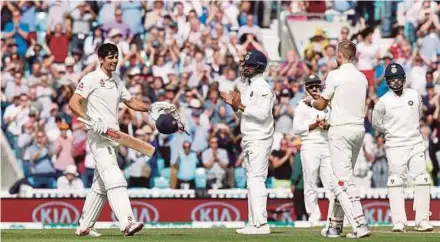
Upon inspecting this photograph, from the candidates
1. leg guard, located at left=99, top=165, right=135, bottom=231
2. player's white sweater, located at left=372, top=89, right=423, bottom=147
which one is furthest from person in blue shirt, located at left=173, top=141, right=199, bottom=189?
leg guard, located at left=99, top=165, right=135, bottom=231

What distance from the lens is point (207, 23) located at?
3019 centimetres

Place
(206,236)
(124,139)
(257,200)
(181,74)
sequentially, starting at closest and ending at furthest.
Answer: (124,139), (206,236), (257,200), (181,74)

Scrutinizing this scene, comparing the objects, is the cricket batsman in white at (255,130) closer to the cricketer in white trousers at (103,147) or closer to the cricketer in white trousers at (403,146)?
the cricketer in white trousers at (103,147)

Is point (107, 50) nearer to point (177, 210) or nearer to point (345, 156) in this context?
point (345, 156)

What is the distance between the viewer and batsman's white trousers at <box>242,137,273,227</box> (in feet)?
56.6

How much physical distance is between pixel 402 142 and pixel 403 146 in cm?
6

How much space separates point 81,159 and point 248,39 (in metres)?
5.64

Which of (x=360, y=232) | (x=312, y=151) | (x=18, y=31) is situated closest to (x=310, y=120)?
(x=312, y=151)

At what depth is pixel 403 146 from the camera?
18.6 metres

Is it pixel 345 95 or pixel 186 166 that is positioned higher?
pixel 345 95

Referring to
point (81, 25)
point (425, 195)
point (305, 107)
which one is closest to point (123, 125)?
point (81, 25)

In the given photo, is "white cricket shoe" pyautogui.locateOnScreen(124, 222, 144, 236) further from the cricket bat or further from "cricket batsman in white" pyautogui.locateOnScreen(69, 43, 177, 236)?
the cricket bat

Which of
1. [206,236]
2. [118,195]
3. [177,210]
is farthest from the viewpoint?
[177,210]

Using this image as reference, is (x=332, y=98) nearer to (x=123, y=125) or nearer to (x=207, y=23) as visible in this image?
(x=123, y=125)
